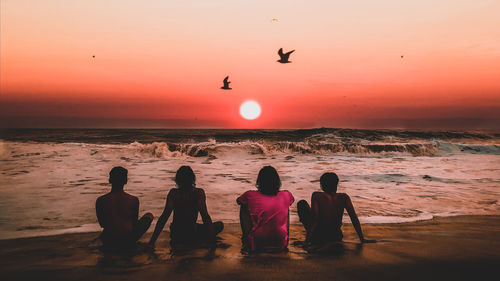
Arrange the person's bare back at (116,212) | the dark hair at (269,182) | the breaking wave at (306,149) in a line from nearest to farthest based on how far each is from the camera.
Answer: the dark hair at (269,182)
the person's bare back at (116,212)
the breaking wave at (306,149)

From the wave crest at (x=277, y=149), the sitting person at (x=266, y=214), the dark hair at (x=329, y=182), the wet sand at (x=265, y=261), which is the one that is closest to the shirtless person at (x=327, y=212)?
the dark hair at (x=329, y=182)

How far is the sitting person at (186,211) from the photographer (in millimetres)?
4434

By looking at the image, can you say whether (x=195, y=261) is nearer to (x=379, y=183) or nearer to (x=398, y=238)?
(x=398, y=238)

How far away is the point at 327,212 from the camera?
4477mm

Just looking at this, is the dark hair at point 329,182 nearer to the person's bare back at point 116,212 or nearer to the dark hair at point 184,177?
the dark hair at point 184,177

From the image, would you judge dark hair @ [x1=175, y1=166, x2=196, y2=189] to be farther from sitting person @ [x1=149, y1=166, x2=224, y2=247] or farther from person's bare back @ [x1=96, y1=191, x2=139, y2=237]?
person's bare back @ [x1=96, y1=191, x2=139, y2=237]

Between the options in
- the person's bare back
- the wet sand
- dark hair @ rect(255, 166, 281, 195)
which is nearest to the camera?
the wet sand

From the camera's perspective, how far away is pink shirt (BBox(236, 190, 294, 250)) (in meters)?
4.07

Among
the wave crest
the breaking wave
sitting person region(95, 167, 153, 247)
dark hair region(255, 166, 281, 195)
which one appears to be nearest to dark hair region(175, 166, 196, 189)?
sitting person region(95, 167, 153, 247)

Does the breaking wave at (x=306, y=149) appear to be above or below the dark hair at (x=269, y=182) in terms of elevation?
below

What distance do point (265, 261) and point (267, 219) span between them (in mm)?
479

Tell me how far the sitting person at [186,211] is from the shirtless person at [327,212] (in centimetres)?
125

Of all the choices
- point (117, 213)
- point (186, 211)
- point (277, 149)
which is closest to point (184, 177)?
point (186, 211)

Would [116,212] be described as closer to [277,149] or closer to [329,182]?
[329,182]
